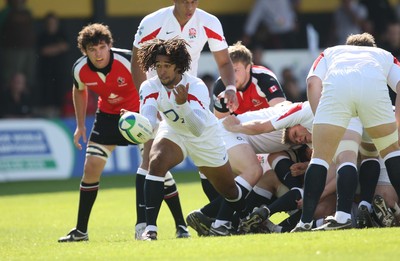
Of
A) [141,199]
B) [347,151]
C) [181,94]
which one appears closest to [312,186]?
[347,151]

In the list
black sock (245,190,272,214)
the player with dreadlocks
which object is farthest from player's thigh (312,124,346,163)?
black sock (245,190,272,214)

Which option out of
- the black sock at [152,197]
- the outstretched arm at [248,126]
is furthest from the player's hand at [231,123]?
the black sock at [152,197]

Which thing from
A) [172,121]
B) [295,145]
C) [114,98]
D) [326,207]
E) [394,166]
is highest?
[172,121]

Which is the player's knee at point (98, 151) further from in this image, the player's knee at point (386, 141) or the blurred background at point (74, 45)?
the blurred background at point (74, 45)

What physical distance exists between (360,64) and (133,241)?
2.57m

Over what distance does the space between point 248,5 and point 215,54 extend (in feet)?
40.8

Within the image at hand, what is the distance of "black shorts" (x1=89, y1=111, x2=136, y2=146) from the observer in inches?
434

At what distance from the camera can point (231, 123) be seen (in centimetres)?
1070

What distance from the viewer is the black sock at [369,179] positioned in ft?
32.7

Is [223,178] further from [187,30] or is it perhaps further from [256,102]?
[256,102]

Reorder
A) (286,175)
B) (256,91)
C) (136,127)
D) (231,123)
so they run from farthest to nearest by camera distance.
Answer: (256,91) < (231,123) < (286,175) < (136,127)

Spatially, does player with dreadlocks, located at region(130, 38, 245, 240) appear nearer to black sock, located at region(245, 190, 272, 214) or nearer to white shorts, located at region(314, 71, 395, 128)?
black sock, located at region(245, 190, 272, 214)

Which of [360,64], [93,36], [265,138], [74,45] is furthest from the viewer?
[74,45]

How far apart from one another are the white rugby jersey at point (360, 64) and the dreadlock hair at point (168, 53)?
116 cm
